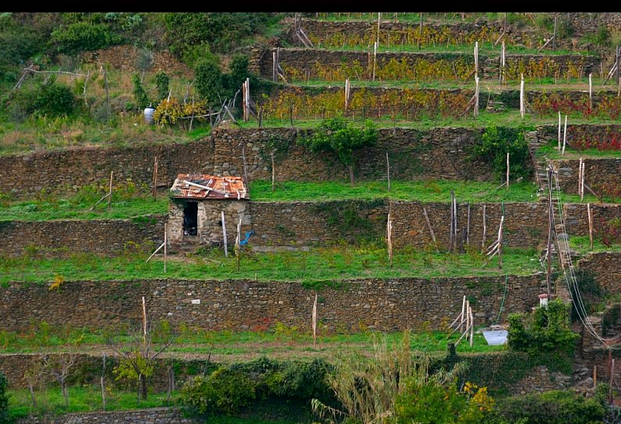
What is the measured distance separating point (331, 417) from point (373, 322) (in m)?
2.83

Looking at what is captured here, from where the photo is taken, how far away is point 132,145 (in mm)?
28250

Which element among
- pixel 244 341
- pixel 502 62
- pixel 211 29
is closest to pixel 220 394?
pixel 244 341

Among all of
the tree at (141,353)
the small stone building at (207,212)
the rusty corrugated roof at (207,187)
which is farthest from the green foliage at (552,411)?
the rusty corrugated roof at (207,187)

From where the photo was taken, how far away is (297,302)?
79.3 feet

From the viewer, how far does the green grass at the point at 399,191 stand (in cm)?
2666

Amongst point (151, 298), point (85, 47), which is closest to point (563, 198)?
point (151, 298)

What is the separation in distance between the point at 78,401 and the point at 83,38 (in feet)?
42.7

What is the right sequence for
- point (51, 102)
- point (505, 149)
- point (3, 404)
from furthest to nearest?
point (51, 102) → point (505, 149) → point (3, 404)

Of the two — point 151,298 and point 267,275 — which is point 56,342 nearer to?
point 151,298

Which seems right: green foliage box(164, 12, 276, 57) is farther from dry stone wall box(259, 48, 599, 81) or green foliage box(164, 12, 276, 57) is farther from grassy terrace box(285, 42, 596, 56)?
grassy terrace box(285, 42, 596, 56)

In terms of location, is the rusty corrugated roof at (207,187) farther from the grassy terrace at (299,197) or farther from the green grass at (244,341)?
the green grass at (244,341)

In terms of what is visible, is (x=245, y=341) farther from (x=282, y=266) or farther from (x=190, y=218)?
(x=190, y=218)

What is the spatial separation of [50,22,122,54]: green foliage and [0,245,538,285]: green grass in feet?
27.6

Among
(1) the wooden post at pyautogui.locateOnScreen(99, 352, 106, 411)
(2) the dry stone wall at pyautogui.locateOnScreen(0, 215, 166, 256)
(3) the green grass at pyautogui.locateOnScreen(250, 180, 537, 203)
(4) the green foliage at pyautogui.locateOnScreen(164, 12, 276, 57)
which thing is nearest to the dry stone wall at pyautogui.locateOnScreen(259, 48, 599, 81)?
→ (4) the green foliage at pyautogui.locateOnScreen(164, 12, 276, 57)
